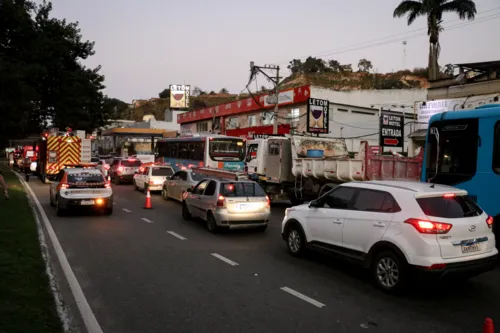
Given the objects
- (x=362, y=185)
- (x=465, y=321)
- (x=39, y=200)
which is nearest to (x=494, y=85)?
(x=362, y=185)

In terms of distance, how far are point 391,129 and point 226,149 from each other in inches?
430

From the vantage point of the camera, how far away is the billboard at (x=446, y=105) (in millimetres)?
25781

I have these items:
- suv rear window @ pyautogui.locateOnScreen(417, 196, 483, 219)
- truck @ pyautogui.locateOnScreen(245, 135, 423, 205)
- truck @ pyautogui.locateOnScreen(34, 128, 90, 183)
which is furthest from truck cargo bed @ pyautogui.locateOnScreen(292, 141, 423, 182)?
truck @ pyautogui.locateOnScreen(34, 128, 90, 183)

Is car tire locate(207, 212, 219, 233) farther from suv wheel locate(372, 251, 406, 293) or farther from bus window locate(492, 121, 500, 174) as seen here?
bus window locate(492, 121, 500, 174)

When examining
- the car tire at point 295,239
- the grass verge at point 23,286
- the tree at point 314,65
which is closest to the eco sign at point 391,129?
the car tire at point 295,239

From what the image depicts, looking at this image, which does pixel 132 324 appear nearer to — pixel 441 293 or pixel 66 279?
pixel 66 279

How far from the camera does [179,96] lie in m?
77.2

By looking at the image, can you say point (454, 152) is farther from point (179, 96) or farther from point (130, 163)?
point (179, 96)

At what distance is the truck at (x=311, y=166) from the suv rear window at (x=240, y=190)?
344cm

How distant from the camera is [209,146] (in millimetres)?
24531

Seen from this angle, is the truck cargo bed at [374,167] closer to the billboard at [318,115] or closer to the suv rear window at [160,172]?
the suv rear window at [160,172]

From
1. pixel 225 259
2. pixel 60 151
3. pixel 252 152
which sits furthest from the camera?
pixel 60 151

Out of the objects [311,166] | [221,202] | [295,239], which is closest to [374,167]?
[311,166]

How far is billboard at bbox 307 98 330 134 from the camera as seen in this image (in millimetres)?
32875
